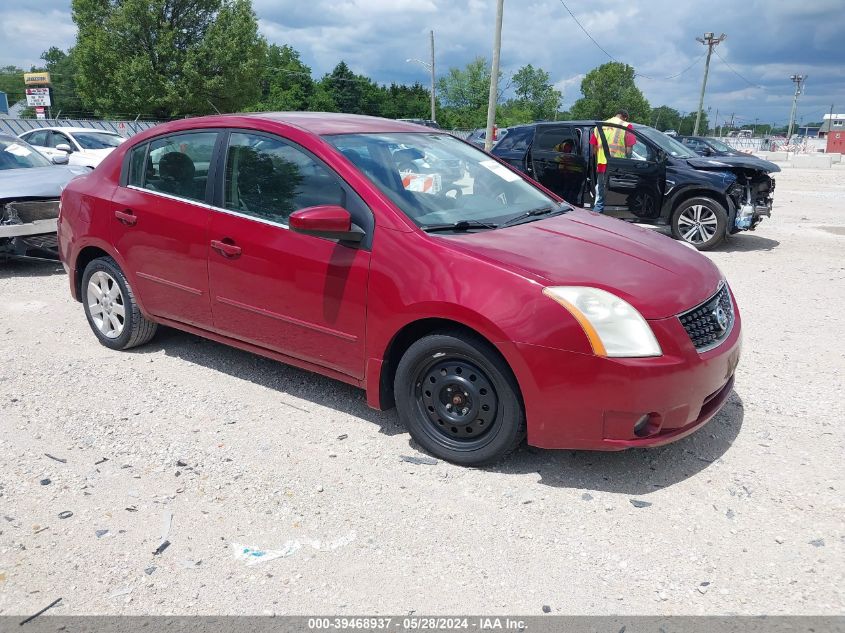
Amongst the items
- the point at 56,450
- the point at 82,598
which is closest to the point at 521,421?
the point at 82,598

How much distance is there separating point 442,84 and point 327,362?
337 feet

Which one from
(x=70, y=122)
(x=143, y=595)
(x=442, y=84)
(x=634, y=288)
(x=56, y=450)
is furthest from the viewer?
(x=442, y=84)

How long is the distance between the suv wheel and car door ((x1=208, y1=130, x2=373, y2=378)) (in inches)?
292

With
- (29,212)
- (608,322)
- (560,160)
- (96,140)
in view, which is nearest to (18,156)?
(29,212)

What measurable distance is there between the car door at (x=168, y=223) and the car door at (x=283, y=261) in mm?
144

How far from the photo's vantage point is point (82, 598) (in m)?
2.55

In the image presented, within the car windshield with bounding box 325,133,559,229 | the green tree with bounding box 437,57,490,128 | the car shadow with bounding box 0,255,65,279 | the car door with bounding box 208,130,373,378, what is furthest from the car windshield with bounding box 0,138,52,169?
the green tree with bounding box 437,57,490,128

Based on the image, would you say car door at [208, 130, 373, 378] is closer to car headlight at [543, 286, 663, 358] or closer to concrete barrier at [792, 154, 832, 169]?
car headlight at [543, 286, 663, 358]

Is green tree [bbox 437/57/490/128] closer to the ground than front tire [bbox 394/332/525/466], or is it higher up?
higher up

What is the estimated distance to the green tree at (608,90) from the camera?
100188 millimetres

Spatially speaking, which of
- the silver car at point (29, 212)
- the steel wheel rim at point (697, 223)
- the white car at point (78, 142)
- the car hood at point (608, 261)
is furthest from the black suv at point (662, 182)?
the white car at point (78, 142)

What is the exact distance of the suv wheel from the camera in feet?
31.8

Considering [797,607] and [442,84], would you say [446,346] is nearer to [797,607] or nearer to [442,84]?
[797,607]

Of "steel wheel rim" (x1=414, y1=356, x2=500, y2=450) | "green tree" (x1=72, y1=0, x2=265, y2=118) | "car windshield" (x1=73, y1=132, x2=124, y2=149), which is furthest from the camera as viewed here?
"green tree" (x1=72, y1=0, x2=265, y2=118)
